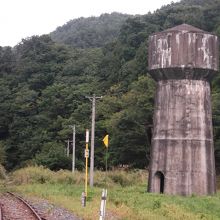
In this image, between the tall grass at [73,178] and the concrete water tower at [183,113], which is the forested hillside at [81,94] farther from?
the concrete water tower at [183,113]

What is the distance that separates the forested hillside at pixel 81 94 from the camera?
5510cm

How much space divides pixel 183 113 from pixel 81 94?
49.3 metres

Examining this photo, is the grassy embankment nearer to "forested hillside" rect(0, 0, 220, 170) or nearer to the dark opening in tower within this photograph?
the dark opening in tower

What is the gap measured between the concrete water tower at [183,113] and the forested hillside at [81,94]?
2125cm

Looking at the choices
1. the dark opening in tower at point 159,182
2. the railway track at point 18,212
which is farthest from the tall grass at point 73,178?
the railway track at point 18,212

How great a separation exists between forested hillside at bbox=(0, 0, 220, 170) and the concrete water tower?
2125 centimetres

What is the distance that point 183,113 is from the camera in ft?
85.9

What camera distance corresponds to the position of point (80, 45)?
412 ft

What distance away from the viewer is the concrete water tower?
1017 inches

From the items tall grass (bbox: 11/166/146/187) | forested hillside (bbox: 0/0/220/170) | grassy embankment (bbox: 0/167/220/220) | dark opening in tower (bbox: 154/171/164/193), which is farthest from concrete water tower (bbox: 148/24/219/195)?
forested hillside (bbox: 0/0/220/170)

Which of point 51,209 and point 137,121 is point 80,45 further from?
point 51,209

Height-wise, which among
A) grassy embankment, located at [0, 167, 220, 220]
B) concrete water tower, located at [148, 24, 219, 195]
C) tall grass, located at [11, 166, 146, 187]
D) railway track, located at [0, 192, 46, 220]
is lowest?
railway track, located at [0, 192, 46, 220]

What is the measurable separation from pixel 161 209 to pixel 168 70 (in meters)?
9.84

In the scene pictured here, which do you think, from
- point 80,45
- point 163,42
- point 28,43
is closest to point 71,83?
point 28,43
